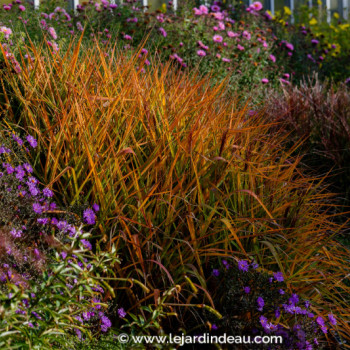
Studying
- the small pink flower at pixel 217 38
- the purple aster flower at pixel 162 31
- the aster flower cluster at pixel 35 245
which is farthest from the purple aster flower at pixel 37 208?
the small pink flower at pixel 217 38

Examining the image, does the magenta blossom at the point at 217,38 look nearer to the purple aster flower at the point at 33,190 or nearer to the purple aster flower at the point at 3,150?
the purple aster flower at the point at 3,150

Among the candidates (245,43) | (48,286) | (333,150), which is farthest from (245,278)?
(245,43)

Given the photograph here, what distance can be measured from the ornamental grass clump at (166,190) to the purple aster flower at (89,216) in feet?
0.23

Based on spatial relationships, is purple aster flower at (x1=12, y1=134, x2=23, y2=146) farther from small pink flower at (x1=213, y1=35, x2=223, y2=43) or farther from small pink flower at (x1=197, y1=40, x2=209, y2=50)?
small pink flower at (x1=213, y1=35, x2=223, y2=43)

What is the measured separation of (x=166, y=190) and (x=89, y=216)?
42 cm

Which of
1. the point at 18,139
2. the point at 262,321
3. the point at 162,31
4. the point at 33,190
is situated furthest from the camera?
the point at 162,31

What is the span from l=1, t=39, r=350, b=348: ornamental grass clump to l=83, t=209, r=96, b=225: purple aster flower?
0.07 meters

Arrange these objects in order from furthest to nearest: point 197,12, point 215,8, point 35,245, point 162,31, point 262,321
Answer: point 215,8 < point 197,12 < point 162,31 < point 35,245 < point 262,321

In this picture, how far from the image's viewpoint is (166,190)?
2.59 metres

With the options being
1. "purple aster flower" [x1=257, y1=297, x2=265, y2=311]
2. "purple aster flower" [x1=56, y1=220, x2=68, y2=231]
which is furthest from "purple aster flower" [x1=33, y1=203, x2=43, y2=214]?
"purple aster flower" [x1=257, y1=297, x2=265, y2=311]

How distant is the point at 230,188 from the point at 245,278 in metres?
0.62

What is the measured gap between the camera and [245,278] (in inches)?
88.8

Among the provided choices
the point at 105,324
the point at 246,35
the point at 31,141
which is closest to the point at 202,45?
the point at 246,35

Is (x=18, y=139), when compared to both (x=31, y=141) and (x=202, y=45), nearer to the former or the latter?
(x=31, y=141)
